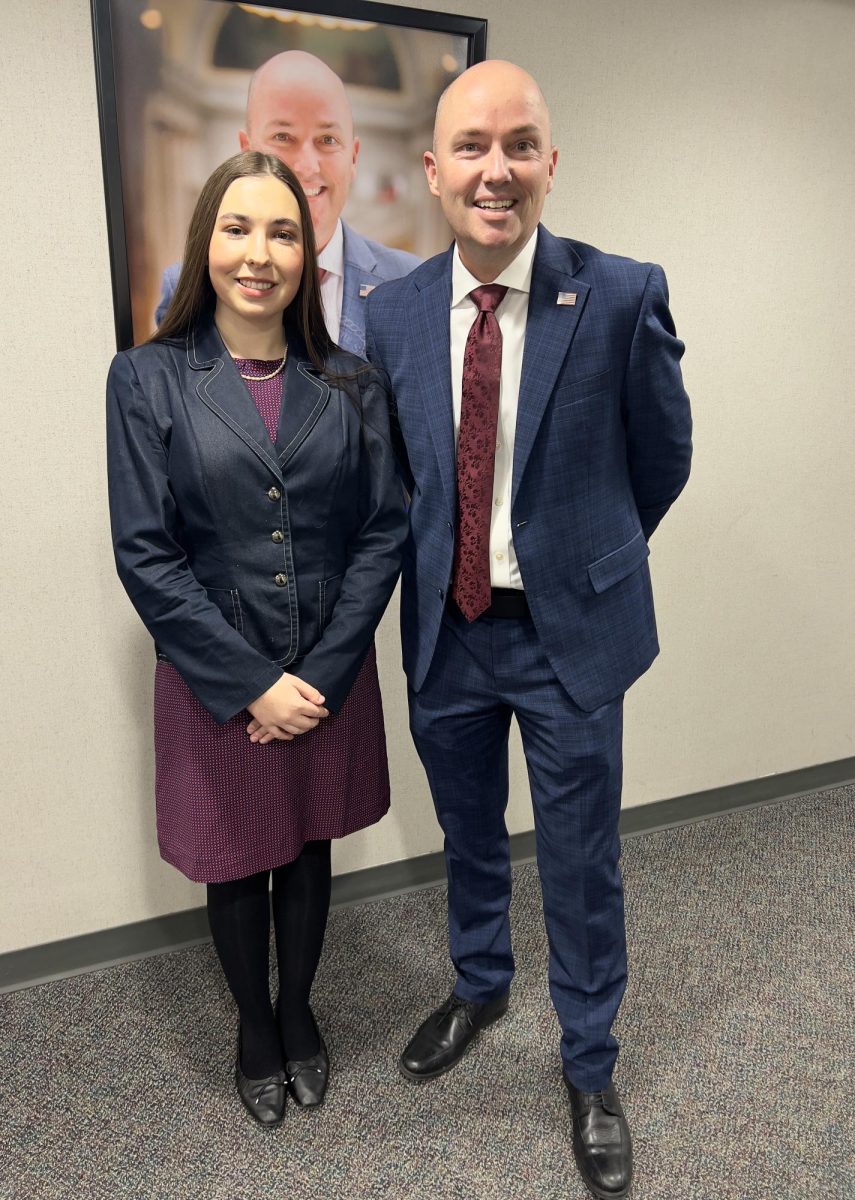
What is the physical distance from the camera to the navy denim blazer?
1.49 meters

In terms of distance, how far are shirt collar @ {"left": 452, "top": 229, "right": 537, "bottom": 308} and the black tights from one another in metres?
0.99

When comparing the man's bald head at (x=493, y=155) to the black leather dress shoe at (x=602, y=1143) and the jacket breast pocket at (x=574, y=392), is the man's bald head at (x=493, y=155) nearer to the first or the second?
the jacket breast pocket at (x=574, y=392)

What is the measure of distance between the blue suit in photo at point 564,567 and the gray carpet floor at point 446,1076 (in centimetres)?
20

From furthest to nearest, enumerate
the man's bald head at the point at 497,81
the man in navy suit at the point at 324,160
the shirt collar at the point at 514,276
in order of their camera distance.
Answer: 1. the man in navy suit at the point at 324,160
2. the shirt collar at the point at 514,276
3. the man's bald head at the point at 497,81

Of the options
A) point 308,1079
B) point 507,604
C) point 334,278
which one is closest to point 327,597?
point 507,604

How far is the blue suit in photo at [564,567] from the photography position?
1501 millimetres

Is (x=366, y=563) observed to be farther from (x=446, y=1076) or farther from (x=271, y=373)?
(x=446, y=1076)

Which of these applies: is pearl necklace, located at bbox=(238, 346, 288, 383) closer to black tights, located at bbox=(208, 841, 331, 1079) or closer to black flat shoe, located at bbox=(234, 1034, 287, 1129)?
black tights, located at bbox=(208, 841, 331, 1079)

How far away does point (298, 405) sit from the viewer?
1552mm

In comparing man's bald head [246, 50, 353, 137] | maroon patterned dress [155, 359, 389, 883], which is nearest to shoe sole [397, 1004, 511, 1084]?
maroon patterned dress [155, 359, 389, 883]

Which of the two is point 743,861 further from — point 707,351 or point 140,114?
point 140,114

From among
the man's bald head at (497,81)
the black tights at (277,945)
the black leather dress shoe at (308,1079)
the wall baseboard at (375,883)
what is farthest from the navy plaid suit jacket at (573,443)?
the wall baseboard at (375,883)

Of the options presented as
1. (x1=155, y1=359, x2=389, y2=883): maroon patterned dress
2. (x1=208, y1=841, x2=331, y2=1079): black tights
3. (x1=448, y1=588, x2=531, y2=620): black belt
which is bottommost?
(x1=208, y1=841, x2=331, y2=1079): black tights

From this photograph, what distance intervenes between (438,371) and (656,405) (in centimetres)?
35
